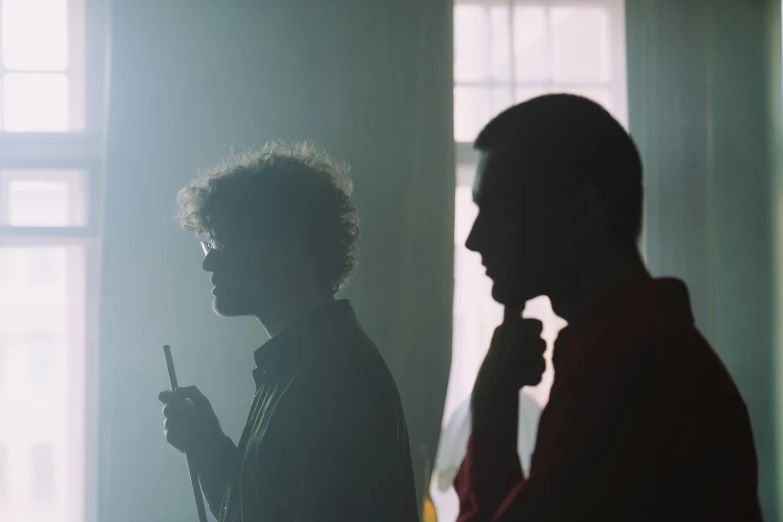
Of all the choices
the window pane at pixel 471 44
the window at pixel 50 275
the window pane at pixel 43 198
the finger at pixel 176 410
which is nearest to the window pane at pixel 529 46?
the window pane at pixel 471 44

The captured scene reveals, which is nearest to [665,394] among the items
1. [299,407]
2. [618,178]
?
[618,178]

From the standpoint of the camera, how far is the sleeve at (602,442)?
1.83ft

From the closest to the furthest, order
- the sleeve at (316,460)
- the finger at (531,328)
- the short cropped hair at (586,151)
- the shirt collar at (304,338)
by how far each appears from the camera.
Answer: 1. the short cropped hair at (586,151)
2. the finger at (531,328)
3. the sleeve at (316,460)
4. the shirt collar at (304,338)

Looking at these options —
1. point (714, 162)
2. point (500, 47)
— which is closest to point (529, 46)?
point (500, 47)

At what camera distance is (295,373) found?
1024mm

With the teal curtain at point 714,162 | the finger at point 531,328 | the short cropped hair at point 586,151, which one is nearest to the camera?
the short cropped hair at point 586,151

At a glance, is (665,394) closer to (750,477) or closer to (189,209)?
(750,477)

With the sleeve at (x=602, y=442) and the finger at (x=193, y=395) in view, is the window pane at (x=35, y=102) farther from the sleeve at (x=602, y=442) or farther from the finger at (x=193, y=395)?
the sleeve at (x=602, y=442)

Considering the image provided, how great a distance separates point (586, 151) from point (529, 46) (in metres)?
2.03

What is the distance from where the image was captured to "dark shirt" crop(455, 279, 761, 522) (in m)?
0.56

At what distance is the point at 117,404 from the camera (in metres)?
2.27

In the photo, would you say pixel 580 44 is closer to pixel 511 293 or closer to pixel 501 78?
pixel 501 78

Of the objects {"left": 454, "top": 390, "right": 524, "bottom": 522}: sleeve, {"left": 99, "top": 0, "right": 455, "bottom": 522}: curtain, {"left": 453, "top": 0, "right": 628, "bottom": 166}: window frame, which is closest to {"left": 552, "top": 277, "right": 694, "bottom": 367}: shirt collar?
{"left": 454, "top": 390, "right": 524, "bottom": 522}: sleeve

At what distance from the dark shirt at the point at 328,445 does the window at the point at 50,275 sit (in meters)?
1.58
